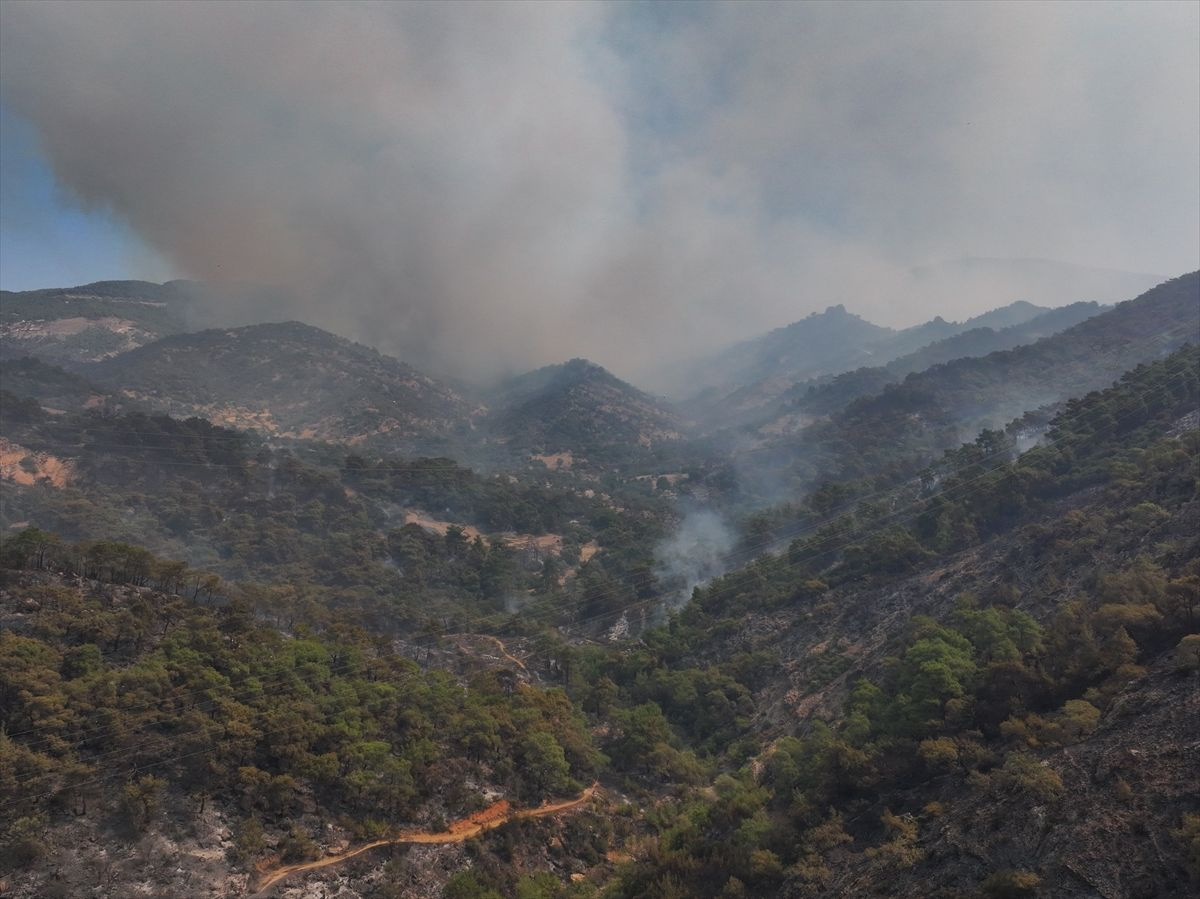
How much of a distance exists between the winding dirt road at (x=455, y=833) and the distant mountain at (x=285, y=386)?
126 m

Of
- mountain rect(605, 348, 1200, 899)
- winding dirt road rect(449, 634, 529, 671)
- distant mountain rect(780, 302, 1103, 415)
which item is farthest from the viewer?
distant mountain rect(780, 302, 1103, 415)

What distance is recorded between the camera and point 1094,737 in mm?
20438

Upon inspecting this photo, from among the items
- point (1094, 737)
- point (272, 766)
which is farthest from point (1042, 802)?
point (272, 766)

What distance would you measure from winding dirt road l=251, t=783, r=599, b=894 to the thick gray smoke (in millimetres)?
43434

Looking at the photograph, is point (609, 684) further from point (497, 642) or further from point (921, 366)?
point (921, 366)

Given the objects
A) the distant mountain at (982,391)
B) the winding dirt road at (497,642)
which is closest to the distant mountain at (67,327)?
the winding dirt road at (497,642)

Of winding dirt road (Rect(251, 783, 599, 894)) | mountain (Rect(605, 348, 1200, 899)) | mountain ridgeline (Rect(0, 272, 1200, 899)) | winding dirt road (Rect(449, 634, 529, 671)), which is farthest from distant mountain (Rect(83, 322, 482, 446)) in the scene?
winding dirt road (Rect(251, 783, 599, 894))

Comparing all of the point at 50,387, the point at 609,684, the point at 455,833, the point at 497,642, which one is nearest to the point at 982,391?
the point at 609,684

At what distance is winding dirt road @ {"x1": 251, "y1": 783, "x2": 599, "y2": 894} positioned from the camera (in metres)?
25.4

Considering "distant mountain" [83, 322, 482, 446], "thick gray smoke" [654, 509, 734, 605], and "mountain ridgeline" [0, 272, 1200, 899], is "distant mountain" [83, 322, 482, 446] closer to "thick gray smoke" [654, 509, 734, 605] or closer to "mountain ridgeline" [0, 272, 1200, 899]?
"mountain ridgeline" [0, 272, 1200, 899]

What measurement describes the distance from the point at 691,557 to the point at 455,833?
61.0 metres

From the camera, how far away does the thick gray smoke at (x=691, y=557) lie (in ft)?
263

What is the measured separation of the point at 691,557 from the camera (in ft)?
289

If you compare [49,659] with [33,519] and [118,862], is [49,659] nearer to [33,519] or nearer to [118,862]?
[118,862]
